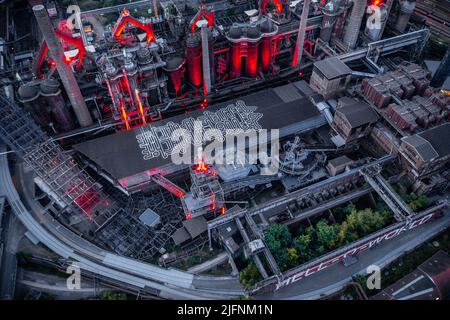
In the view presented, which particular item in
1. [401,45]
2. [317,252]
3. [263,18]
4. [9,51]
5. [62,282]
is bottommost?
[62,282]

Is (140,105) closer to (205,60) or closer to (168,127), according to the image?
(168,127)

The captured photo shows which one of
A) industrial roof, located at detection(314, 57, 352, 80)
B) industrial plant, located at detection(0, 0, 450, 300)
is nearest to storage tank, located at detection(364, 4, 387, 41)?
industrial plant, located at detection(0, 0, 450, 300)

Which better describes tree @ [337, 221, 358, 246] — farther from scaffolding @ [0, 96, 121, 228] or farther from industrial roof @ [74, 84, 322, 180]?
scaffolding @ [0, 96, 121, 228]

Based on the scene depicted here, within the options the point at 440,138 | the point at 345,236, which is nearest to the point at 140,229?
the point at 345,236

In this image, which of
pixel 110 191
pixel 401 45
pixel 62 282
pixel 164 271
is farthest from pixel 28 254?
pixel 401 45

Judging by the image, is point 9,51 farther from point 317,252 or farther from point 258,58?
point 317,252

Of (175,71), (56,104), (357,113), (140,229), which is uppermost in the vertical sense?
(175,71)
